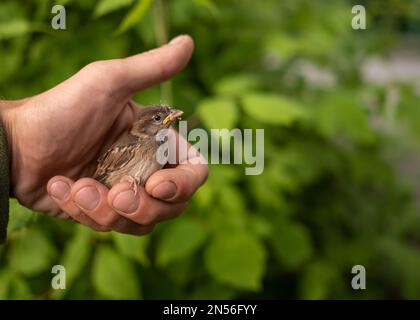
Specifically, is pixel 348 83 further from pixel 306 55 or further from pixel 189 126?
pixel 189 126

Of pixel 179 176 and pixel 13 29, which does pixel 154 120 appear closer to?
pixel 179 176

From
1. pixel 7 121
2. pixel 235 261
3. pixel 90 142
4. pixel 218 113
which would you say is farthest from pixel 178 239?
pixel 7 121

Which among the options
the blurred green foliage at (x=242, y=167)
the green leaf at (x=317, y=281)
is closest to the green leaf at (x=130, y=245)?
the blurred green foliage at (x=242, y=167)

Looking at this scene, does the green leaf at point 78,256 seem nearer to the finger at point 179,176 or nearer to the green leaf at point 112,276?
the green leaf at point 112,276

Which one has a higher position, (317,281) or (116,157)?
(116,157)
